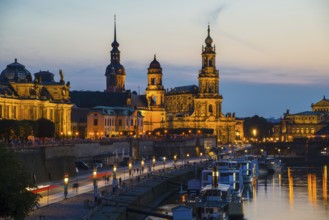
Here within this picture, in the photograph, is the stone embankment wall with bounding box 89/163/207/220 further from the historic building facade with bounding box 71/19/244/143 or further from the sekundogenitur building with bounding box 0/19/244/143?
the historic building facade with bounding box 71/19/244/143

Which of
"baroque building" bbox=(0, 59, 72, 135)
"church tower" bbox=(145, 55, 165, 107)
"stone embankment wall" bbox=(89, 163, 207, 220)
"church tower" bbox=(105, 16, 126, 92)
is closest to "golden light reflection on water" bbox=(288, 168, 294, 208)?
"stone embankment wall" bbox=(89, 163, 207, 220)

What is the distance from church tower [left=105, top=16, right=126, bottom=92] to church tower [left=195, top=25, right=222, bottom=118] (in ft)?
92.1

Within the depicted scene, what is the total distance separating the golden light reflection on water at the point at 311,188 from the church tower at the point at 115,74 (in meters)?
75.7

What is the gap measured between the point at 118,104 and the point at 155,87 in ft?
38.8

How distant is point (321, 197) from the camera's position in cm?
7431

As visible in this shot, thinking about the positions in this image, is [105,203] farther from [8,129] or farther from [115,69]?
[115,69]

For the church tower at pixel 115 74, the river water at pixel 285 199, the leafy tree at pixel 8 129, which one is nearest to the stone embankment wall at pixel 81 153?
the leafy tree at pixel 8 129

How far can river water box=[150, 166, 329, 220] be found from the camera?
200 ft

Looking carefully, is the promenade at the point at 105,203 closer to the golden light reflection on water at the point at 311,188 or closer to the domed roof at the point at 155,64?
the golden light reflection on water at the point at 311,188

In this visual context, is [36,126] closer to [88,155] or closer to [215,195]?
[88,155]

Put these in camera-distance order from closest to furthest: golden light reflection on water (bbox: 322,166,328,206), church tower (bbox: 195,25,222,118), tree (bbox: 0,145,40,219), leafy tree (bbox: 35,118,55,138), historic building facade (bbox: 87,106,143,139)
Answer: tree (bbox: 0,145,40,219) → golden light reflection on water (bbox: 322,166,328,206) → leafy tree (bbox: 35,118,55,138) → historic building facade (bbox: 87,106,143,139) → church tower (bbox: 195,25,222,118)

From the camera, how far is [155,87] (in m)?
163

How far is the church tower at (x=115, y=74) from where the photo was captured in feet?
585

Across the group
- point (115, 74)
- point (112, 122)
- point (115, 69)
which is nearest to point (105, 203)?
point (112, 122)
